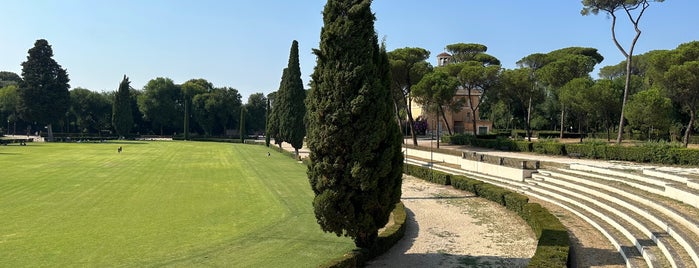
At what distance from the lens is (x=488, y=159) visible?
27688mm

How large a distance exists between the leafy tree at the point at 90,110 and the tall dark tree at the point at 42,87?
727 inches

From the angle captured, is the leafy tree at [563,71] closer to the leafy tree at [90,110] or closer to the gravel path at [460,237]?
the gravel path at [460,237]

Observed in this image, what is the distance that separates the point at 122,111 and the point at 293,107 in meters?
53.1

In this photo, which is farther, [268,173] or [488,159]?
[268,173]

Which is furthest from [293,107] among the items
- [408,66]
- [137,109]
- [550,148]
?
[137,109]

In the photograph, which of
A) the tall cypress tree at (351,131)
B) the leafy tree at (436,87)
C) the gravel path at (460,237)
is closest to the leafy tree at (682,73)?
the leafy tree at (436,87)

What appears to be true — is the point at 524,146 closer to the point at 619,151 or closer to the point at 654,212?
the point at 619,151

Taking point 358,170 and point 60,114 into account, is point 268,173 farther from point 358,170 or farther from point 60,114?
point 60,114

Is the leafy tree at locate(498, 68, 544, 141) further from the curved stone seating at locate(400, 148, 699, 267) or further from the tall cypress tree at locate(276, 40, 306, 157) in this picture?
the curved stone seating at locate(400, 148, 699, 267)

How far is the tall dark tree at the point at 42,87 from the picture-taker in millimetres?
72312

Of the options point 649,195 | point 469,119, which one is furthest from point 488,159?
point 469,119

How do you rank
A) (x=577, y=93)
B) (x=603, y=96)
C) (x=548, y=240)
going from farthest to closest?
1. (x=577, y=93)
2. (x=603, y=96)
3. (x=548, y=240)

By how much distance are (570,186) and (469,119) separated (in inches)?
2579

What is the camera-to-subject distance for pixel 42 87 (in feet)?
242
